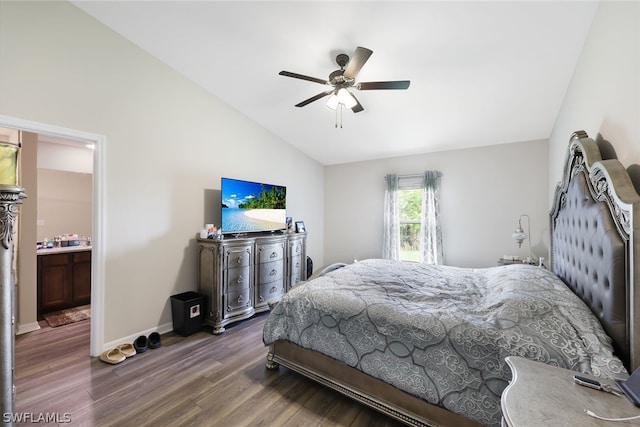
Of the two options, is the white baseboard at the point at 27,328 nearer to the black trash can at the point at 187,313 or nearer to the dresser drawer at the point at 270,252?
the black trash can at the point at 187,313

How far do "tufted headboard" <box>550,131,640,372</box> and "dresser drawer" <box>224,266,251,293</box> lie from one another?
307 cm

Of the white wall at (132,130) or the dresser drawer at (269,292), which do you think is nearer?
the white wall at (132,130)

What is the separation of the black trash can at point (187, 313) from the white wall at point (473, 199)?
118 inches

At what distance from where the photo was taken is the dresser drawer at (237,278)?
3032 mm

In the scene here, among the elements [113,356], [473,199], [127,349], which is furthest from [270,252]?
[473,199]

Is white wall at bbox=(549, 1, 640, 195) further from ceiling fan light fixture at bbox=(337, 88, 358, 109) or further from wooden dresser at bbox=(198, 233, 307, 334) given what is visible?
wooden dresser at bbox=(198, 233, 307, 334)

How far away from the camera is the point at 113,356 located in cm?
237

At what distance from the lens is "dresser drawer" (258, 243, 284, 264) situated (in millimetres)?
3459

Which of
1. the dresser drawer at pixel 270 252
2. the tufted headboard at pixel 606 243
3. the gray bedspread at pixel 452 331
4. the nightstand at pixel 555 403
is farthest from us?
the dresser drawer at pixel 270 252

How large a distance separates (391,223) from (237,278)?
2.84 m

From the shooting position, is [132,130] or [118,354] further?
[132,130]

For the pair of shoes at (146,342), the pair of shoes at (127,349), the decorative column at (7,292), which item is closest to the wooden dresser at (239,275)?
the pair of shoes at (146,342)

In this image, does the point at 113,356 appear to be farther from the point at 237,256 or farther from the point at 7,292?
the point at 7,292

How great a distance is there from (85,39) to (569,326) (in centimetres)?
422
